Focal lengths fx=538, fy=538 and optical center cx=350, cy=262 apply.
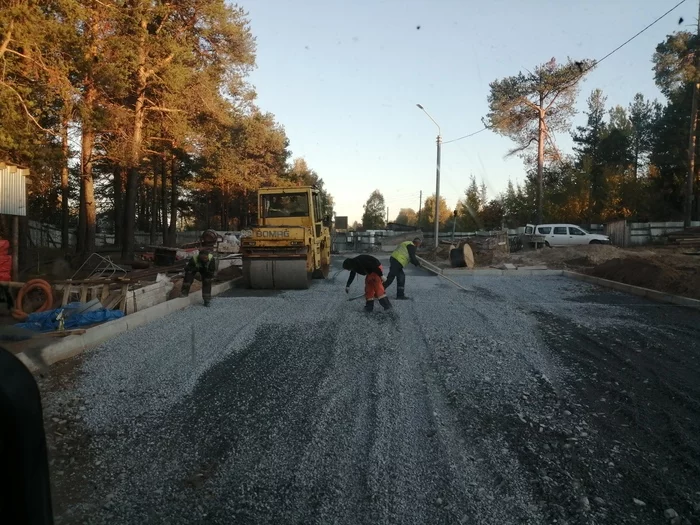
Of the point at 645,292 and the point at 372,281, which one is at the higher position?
the point at 372,281

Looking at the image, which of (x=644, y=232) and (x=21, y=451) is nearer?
(x=21, y=451)

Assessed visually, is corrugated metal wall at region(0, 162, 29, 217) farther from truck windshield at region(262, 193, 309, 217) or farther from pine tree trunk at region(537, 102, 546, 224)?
pine tree trunk at region(537, 102, 546, 224)

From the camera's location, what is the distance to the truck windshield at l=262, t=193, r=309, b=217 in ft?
51.2

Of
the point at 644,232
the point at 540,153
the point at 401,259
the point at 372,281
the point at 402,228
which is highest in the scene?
the point at 540,153

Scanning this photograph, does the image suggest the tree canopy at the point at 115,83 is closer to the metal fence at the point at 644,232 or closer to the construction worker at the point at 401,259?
the construction worker at the point at 401,259

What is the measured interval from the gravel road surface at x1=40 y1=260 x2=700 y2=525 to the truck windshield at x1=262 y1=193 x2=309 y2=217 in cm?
756

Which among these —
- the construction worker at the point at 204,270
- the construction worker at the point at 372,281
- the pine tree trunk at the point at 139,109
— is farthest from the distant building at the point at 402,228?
the construction worker at the point at 372,281

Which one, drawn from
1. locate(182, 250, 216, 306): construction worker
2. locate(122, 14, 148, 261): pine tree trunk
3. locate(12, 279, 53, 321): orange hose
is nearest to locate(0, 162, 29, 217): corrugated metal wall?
locate(122, 14, 148, 261): pine tree trunk

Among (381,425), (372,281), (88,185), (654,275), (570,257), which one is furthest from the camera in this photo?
(570,257)

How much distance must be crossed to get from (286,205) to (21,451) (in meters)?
14.5

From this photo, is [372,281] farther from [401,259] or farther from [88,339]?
[88,339]

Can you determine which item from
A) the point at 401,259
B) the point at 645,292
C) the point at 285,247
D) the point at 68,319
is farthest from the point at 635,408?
the point at 285,247

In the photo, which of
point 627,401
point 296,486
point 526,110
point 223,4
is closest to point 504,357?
point 627,401

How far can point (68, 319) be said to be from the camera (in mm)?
8312
